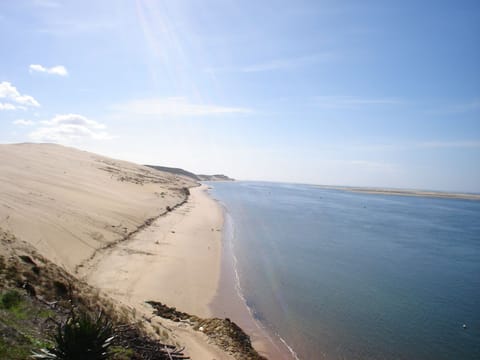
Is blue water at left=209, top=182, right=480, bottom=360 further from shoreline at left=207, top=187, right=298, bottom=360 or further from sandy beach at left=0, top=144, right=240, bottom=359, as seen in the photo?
sandy beach at left=0, top=144, right=240, bottom=359

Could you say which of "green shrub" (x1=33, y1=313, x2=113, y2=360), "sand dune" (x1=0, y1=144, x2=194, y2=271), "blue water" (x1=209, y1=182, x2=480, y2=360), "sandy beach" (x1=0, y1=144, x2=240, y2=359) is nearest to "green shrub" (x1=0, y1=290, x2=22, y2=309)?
"green shrub" (x1=33, y1=313, x2=113, y2=360)

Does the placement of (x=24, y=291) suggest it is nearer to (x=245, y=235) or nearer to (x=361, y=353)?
(x=361, y=353)

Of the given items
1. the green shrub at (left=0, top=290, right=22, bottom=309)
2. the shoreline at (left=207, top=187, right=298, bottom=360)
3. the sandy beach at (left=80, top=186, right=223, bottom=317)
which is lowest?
the shoreline at (left=207, top=187, right=298, bottom=360)

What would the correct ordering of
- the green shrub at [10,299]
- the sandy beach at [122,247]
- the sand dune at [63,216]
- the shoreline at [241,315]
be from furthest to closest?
the sand dune at [63,216] → the sandy beach at [122,247] → the shoreline at [241,315] → the green shrub at [10,299]

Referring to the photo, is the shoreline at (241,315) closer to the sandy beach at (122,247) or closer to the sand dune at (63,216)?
the sandy beach at (122,247)

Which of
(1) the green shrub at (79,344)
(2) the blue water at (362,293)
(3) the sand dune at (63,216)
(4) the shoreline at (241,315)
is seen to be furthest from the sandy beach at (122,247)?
(1) the green shrub at (79,344)

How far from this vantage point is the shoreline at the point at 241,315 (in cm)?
940

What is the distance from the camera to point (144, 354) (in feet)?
20.3

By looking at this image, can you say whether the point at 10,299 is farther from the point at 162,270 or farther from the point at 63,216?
the point at 63,216

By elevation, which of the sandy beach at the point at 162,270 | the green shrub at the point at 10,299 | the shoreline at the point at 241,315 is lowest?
the shoreline at the point at 241,315

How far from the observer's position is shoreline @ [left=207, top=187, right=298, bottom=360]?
370 inches

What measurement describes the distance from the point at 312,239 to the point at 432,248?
10.2 m

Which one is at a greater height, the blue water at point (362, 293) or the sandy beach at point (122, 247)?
the sandy beach at point (122, 247)

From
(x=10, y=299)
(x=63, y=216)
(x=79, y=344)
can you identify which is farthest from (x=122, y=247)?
(x=79, y=344)
